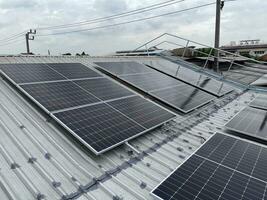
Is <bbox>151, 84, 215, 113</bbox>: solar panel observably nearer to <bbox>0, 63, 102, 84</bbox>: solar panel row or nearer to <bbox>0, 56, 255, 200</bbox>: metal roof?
<bbox>0, 56, 255, 200</bbox>: metal roof

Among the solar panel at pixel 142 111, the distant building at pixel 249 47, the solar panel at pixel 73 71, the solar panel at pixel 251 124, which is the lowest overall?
the distant building at pixel 249 47

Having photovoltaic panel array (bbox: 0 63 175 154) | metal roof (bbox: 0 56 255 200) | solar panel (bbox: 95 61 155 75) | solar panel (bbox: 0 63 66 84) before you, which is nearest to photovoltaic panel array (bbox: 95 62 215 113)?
solar panel (bbox: 95 61 155 75)

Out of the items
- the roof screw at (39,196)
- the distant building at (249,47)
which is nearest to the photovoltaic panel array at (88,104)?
the roof screw at (39,196)

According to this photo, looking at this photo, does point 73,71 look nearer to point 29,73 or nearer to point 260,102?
point 29,73

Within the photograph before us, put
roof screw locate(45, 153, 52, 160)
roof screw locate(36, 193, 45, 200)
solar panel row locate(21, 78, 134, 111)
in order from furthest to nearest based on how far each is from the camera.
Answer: solar panel row locate(21, 78, 134, 111) → roof screw locate(45, 153, 52, 160) → roof screw locate(36, 193, 45, 200)

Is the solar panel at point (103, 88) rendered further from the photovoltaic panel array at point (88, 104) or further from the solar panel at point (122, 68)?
the solar panel at point (122, 68)

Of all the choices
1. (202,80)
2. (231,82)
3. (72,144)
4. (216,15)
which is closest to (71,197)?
(72,144)
